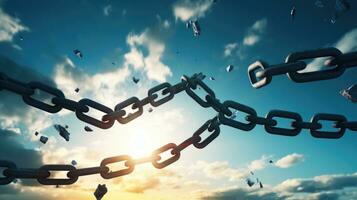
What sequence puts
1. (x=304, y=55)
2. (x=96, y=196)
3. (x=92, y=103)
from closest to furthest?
(x=304, y=55), (x=92, y=103), (x=96, y=196)

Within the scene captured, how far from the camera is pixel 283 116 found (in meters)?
3.63

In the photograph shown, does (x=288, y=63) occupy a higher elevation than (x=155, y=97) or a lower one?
lower

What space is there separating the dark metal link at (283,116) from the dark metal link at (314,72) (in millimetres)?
637

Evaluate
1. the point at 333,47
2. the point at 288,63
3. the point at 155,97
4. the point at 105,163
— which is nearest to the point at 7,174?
the point at 105,163

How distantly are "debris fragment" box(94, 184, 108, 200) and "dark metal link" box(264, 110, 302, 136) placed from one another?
189cm

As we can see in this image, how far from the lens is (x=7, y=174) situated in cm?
344

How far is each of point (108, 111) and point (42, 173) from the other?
0.85 m

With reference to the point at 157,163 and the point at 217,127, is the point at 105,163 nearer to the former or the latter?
the point at 157,163

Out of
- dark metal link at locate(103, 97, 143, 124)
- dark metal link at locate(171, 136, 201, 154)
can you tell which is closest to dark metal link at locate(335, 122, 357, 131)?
dark metal link at locate(171, 136, 201, 154)

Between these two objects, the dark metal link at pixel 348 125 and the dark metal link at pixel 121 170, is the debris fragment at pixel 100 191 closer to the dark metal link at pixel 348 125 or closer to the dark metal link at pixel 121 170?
the dark metal link at pixel 121 170

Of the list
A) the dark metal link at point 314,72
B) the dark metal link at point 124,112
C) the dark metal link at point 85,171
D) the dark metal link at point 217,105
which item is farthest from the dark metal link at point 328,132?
the dark metal link at point 85,171

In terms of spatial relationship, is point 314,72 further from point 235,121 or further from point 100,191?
point 100,191

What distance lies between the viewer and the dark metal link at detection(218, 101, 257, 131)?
3481 millimetres

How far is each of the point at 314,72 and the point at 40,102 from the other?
2.32 m
